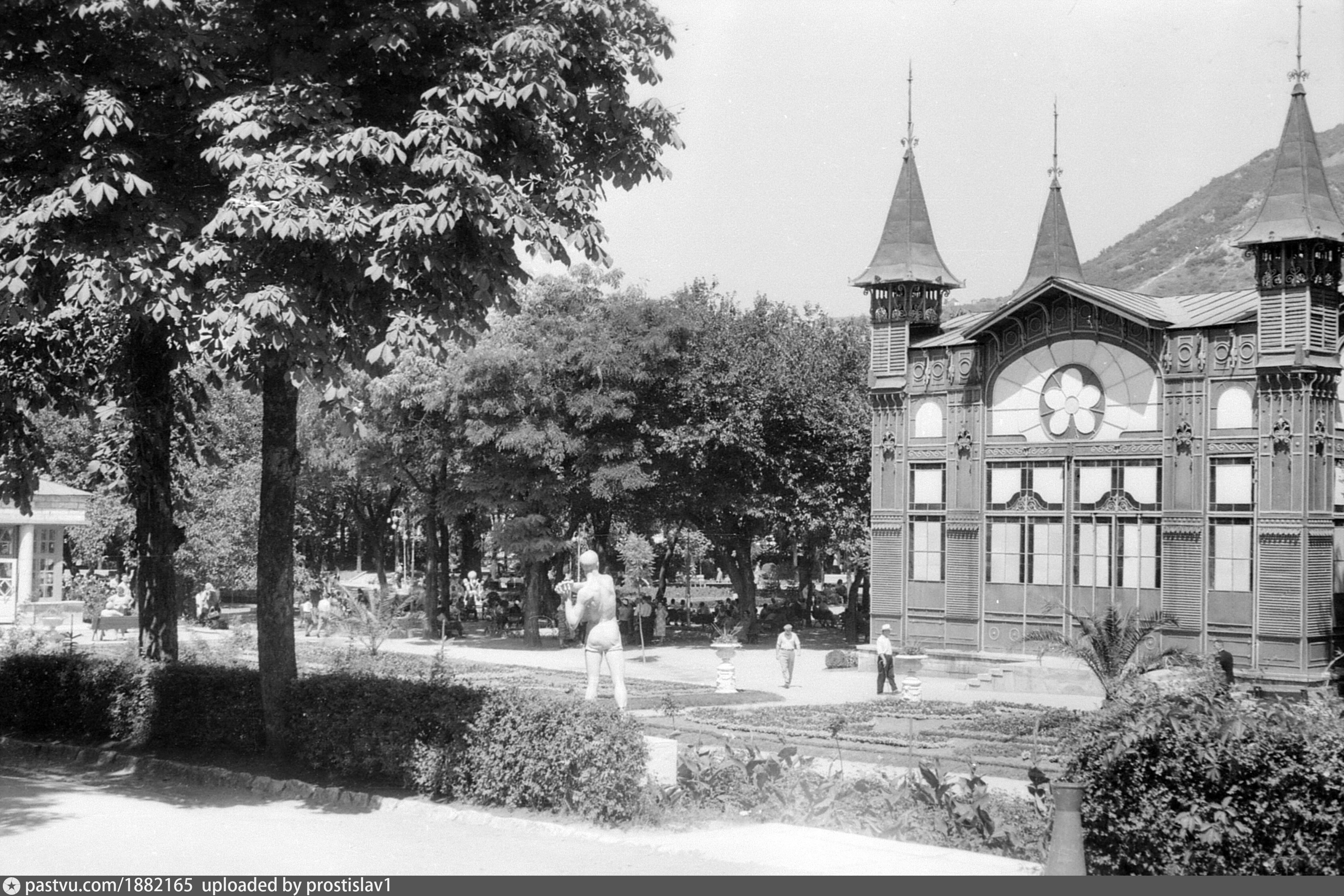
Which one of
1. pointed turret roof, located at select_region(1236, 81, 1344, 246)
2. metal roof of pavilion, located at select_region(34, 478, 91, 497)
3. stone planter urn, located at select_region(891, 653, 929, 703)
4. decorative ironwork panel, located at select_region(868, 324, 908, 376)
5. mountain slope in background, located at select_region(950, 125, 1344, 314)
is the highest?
mountain slope in background, located at select_region(950, 125, 1344, 314)

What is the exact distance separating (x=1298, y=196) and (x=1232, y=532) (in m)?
7.30

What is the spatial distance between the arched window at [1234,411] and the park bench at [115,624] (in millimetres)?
28916

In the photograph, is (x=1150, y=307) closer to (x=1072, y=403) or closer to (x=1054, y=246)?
(x=1072, y=403)

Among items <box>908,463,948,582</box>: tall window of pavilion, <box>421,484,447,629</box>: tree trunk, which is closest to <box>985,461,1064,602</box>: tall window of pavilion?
<box>908,463,948,582</box>: tall window of pavilion

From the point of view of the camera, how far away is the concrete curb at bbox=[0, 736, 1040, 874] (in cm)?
1040

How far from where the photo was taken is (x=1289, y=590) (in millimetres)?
28531

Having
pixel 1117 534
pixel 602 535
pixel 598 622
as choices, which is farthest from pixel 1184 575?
pixel 598 622

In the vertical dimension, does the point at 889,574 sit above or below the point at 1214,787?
above

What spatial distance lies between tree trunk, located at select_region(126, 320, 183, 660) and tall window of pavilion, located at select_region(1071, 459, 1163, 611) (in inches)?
817

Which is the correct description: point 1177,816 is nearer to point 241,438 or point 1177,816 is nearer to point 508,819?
A: point 508,819

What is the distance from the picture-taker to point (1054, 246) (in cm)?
4253

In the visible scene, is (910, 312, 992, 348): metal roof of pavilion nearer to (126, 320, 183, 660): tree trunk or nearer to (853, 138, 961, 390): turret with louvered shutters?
(853, 138, 961, 390): turret with louvered shutters

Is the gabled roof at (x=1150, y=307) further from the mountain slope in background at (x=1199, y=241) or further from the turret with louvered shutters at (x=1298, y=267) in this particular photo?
the mountain slope in background at (x=1199, y=241)

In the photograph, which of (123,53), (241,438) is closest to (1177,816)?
(123,53)
